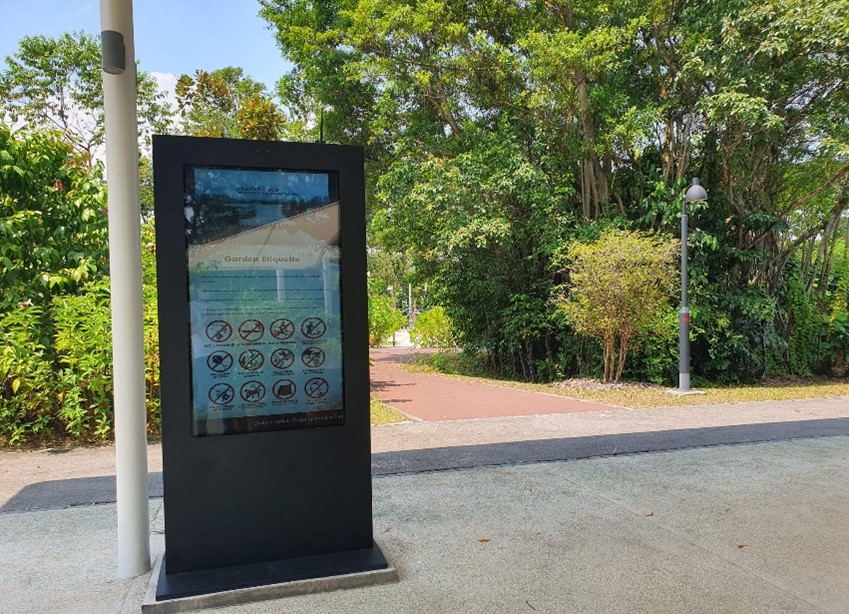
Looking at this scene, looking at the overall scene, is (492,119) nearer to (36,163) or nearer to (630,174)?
(630,174)

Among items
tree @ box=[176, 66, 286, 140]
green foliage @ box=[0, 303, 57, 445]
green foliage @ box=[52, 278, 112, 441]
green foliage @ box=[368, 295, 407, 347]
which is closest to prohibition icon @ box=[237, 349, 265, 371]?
green foliage @ box=[52, 278, 112, 441]

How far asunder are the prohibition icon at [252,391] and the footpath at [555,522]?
101cm

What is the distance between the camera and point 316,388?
123 inches

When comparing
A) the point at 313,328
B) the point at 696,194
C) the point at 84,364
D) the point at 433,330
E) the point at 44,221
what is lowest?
the point at 433,330

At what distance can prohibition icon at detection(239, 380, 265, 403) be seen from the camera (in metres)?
2.98

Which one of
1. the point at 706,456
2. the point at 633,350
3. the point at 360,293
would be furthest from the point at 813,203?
the point at 360,293

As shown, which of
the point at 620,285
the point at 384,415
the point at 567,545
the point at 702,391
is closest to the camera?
the point at 567,545

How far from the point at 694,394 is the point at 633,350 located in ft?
5.27

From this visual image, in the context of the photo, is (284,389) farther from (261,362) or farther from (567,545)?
(567,545)

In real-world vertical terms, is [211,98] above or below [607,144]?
above

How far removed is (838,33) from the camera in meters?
9.06

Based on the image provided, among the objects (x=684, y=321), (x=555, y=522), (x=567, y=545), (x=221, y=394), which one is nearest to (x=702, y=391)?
(x=684, y=321)

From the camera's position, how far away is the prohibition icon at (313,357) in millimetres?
3098

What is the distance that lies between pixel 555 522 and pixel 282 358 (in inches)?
87.9
